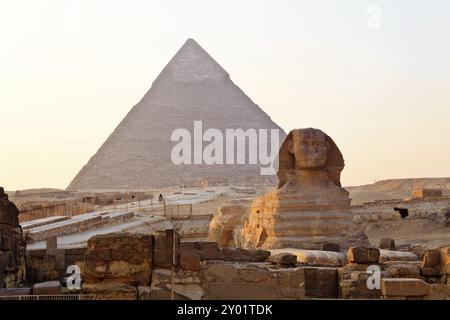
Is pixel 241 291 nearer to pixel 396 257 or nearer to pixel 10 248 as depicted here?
pixel 10 248

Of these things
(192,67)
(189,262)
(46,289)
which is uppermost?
(192,67)

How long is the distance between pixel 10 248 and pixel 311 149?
6.56 m

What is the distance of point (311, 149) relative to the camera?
13.5 metres

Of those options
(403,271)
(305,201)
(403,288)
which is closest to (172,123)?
(305,201)

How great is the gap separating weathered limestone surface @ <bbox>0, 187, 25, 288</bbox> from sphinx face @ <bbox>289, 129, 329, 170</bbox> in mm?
5941

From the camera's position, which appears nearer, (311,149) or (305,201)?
(305,201)

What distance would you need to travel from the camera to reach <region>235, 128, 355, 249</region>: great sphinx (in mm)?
12820

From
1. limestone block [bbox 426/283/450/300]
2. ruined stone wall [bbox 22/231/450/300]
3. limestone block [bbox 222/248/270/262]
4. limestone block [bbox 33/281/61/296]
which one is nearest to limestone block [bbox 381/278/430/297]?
ruined stone wall [bbox 22/231/450/300]

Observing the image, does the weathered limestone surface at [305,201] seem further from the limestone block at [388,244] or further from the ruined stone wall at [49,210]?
the ruined stone wall at [49,210]

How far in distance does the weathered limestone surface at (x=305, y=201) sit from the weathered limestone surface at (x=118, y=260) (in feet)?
21.4

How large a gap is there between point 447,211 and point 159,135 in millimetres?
116543

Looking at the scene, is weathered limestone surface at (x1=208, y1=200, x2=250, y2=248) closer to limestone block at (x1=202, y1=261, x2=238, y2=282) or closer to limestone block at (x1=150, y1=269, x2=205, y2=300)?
limestone block at (x1=202, y1=261, x2=238, y2=282)
